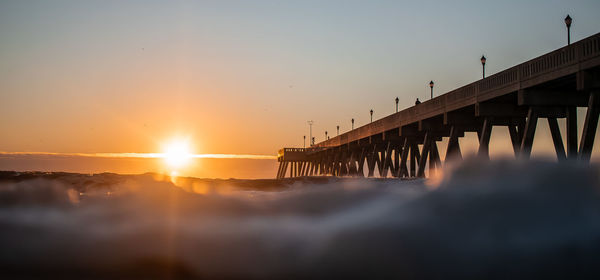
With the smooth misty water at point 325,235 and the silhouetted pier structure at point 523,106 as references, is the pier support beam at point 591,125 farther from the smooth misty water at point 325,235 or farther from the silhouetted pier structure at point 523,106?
the smooth misty water at point 325,235

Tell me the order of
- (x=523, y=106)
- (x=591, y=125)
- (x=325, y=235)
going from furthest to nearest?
(x=523, y=106)
(x=591, y=125)
(x=325, y=235)

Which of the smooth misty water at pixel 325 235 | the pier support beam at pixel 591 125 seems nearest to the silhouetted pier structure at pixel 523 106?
the pier support beam at pixel 591 125

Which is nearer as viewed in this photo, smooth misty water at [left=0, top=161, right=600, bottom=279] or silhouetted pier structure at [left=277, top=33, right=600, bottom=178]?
smooth misty water at [left=0, top=161, right=600, bottom=279]

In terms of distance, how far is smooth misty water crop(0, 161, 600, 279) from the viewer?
16.4 ft

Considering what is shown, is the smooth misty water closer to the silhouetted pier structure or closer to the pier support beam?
the silhouetted pier structure

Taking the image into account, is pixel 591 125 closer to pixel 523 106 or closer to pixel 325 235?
pixel 523 106

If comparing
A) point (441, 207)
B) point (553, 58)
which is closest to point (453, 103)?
point (553, 58)

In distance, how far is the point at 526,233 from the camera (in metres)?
5.47

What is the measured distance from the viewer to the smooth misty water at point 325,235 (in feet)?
16.4

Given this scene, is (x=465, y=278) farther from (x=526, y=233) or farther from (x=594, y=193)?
(x=594, y=193)

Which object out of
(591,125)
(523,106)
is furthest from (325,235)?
(523,106)

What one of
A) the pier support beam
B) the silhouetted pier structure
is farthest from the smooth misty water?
the pier support beam

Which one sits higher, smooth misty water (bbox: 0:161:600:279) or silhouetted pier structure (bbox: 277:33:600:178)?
silhouetted pier structure (bbox: 277:33:600:178)

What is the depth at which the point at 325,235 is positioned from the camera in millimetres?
5516
